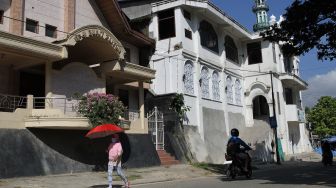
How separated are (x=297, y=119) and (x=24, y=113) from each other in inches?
1190

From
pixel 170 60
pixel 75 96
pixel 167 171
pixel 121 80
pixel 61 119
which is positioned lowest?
pixel 167 171

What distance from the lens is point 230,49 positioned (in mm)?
35594

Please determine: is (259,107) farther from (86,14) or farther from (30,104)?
(30,104)

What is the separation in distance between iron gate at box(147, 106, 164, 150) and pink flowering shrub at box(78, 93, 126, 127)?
6565 mm

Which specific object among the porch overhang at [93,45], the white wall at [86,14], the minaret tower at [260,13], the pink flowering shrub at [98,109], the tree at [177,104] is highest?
the minaret tower at [260,13]

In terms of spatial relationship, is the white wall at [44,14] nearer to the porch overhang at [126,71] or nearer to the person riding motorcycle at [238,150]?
the porch overhang at [126,71]

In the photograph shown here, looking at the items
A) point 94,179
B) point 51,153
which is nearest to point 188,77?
point 51,153

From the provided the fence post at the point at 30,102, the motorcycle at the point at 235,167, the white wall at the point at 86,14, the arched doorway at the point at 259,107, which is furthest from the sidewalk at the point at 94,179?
the arched doorway at the point at 259,107

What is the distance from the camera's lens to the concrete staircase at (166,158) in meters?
21.8

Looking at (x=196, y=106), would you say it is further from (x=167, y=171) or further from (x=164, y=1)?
(x=167, y=171)

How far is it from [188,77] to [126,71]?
27.0ft

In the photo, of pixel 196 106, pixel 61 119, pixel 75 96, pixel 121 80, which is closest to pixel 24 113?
pixel 61 119

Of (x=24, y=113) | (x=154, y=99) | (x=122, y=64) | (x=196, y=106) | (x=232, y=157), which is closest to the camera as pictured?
(x=232, y=157)

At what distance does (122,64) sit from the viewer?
64.2ft
